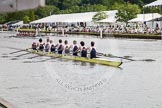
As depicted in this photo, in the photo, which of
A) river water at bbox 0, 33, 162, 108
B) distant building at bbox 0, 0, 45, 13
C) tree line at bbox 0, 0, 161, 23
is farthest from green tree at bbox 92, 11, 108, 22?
distant building at bbox 0, 0, 45, 13

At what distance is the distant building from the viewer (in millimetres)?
2121

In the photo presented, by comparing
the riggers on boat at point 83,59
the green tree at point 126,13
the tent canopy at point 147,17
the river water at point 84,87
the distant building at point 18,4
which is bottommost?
the river water at point 84,87

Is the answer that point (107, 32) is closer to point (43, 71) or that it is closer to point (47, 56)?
point (47, 56)

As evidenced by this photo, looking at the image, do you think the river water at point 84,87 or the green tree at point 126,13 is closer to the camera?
the river water at point 84,87

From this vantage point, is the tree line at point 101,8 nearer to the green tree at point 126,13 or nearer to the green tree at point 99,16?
the green tree at point 126,13

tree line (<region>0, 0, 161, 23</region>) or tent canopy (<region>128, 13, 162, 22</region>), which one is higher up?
tree line (<region>0, 0, 161, 23</region>)

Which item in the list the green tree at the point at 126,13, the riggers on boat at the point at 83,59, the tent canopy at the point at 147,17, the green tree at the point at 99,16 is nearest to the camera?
the riggers on boat at the point at 83,59

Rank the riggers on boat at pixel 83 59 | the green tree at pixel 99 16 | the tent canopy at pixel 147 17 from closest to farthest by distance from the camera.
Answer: the riggers on boat at pixel 83 59, the tent canopy at pixel 147 17, the green tree at pixel 99 16

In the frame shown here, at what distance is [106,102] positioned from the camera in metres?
11.1

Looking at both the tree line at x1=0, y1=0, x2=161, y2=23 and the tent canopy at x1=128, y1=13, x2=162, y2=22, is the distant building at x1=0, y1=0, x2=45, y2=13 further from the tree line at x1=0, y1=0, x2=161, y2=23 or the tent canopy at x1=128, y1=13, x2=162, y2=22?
the tent canopy at x1=128, y1=13, x2=162, y2=22

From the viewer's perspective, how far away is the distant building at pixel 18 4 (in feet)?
6.96

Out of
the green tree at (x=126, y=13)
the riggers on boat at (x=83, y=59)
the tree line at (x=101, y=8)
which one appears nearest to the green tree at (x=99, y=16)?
the tree line at (x=101, y=8)

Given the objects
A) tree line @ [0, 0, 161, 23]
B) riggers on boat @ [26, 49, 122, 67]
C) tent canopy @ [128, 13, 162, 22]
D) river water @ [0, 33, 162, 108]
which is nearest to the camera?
river water @ [0, 33, 162, 108]

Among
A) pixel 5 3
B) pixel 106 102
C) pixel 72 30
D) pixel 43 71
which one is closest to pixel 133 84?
pixel 106 102
